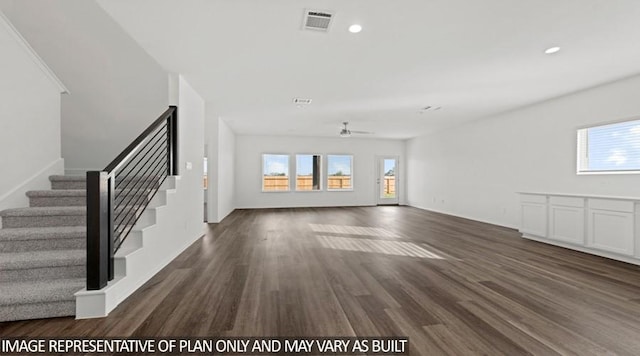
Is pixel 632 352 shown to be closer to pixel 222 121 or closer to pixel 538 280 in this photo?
pixel 538 280

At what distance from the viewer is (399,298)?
248cm

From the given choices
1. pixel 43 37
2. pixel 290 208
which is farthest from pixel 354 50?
pixel 290 208

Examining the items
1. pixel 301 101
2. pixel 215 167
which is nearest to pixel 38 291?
pixel 301 101

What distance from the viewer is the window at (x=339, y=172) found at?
10352mm

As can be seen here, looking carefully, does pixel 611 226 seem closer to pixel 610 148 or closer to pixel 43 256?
pixel 610 148

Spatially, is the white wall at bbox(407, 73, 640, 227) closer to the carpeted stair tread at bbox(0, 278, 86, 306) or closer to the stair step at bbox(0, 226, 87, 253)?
the carpeted stair tread at bbox(0, 278, 86, 306)

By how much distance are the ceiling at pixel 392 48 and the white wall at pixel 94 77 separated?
1050 mm

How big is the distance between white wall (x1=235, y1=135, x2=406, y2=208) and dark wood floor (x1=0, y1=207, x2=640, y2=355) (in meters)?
5.24

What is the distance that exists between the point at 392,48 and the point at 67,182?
13.6 ft

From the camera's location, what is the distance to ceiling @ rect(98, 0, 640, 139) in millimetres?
2486

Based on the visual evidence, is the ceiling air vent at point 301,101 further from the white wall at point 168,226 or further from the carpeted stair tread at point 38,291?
the carpeted stair tread at point 38,291

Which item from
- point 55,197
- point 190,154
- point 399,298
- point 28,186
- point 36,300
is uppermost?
point 190,154

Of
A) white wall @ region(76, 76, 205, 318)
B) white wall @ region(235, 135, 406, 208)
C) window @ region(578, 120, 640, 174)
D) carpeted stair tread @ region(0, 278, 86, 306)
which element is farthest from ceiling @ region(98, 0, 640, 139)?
white wall @ region(235, 135, 406, 208)

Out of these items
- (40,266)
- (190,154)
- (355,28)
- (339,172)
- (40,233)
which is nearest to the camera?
(40,266)
